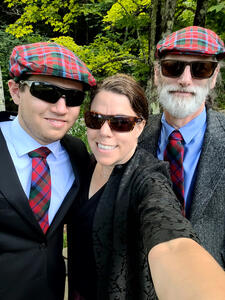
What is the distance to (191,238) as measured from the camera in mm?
1011

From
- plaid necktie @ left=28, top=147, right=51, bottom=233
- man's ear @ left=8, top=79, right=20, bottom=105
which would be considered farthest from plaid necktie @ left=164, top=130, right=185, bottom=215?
man's ear @ left=8, top=79, right=20, bottom=105

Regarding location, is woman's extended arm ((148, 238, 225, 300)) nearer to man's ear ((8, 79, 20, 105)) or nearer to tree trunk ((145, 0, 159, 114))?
man's ear ((8, 79, 20, 105))

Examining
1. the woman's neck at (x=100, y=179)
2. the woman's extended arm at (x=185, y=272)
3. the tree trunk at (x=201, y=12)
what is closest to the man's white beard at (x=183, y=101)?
the woman's neck at (x=100, y=179)

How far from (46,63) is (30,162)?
2.07 feet

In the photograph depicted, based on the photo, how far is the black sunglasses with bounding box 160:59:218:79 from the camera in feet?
6.03

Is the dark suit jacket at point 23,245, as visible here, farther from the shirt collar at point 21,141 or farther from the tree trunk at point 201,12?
the tree trunk at point 201,12

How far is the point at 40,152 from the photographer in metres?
1.65

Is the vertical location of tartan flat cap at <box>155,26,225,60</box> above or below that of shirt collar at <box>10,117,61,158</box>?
above

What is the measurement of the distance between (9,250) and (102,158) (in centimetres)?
80

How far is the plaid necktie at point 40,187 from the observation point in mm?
1539

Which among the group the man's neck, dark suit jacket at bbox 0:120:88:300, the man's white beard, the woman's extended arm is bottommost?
dark suit jacket at bbox 0:120:88:300

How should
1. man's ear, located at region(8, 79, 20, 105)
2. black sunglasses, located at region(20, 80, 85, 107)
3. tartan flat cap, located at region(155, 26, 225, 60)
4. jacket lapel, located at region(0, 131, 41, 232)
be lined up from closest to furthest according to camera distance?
1. jacket lapel, located at region(0, 131, 41, 232)
2. black sunglasses, located at region(20, 80, 85, 107)
3. man's ear, located at region(8, 79, 20, 105)
4. tartan flat cap, located at region(155, 26, 225, 60)

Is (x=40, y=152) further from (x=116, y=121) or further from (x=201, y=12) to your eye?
(x=201, y=12)

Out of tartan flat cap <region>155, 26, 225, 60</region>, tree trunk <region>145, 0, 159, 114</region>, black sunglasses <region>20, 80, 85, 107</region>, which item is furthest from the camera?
tree trunk <region>145, 0, 159, 114</region>
